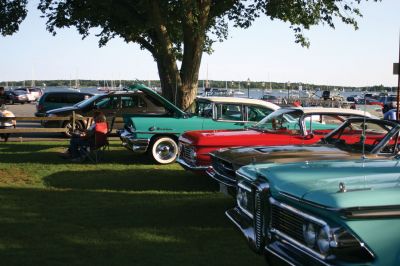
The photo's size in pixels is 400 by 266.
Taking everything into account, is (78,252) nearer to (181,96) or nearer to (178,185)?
(178,185)

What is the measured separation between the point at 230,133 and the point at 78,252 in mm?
4270

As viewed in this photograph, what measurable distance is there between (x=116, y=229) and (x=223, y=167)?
66.4 inches

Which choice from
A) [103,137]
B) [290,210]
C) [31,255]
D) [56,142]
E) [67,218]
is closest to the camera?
[290,210]

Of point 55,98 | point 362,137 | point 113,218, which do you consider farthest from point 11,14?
point 362,137

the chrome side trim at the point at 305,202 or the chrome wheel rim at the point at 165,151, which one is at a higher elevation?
the chrome side trim at the point at 305,202

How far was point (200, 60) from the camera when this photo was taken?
18141 mm

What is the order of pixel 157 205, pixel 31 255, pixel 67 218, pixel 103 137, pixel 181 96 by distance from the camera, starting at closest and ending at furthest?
pixel 31 255 < pixel 67 218 < pixel 157 205 < pixel 103 137 < pixel 181 96

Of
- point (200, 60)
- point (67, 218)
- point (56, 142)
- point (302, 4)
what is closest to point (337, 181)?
point (67, 218)

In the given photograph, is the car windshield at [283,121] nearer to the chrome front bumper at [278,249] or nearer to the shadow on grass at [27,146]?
the chrome front bumper at [278,249]

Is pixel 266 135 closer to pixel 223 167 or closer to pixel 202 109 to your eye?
pixel 223 167

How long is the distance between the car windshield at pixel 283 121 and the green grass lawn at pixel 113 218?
1.45 meters

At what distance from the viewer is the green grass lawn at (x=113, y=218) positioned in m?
5.58

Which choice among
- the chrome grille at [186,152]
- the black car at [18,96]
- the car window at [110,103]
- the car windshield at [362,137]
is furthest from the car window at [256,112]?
the black car at [18,96]

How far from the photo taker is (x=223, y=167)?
23.9ft
